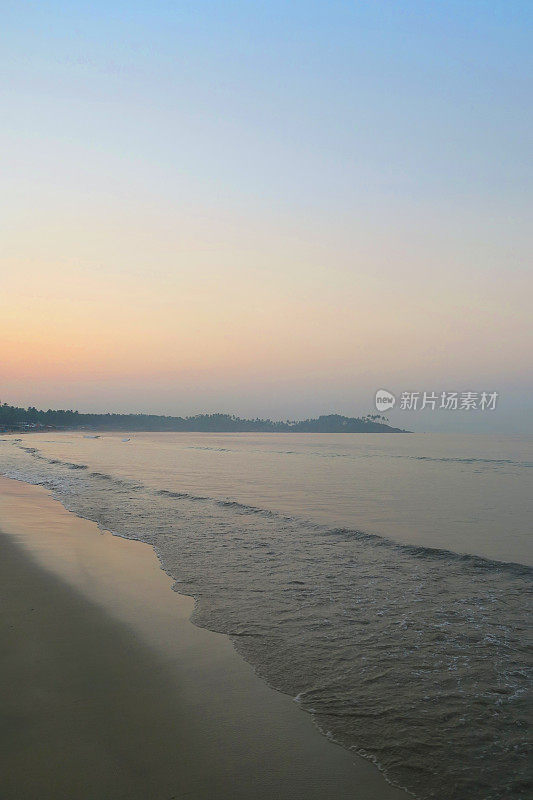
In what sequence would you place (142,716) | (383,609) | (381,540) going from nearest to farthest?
(142,716)
(383,609)
(381,540)

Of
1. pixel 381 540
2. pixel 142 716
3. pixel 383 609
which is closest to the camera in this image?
pixel 142 716

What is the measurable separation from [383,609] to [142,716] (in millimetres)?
4615

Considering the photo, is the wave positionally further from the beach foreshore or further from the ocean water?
the beach foreshore

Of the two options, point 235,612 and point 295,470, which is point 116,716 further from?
point 295,470

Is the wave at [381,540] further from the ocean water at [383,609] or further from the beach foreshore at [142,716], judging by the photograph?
the beach foreshore at [142,716]

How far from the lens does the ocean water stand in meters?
4.61

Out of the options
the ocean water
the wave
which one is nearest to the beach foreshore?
the ocean water

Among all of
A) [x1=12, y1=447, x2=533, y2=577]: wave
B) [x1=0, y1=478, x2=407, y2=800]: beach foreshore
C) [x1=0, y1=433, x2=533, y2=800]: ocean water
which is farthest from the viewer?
[x1=12, y1=447, x2=533, y2=577]: wave

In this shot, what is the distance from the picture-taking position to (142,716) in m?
4.66

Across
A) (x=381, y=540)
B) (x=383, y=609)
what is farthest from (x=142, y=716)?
(x=381, y=540)

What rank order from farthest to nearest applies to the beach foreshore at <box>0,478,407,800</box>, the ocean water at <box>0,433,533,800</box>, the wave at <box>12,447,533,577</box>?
the wave at <box>12,447,533,577</box> → the ocean water at <box>0,433,533,800</box> → the beach foreshore at <box>0,478,407,800</box>

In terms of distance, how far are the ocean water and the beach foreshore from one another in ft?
1.36

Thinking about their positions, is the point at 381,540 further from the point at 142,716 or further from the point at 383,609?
the point at 142,716

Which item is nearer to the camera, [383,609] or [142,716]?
[142,716]
